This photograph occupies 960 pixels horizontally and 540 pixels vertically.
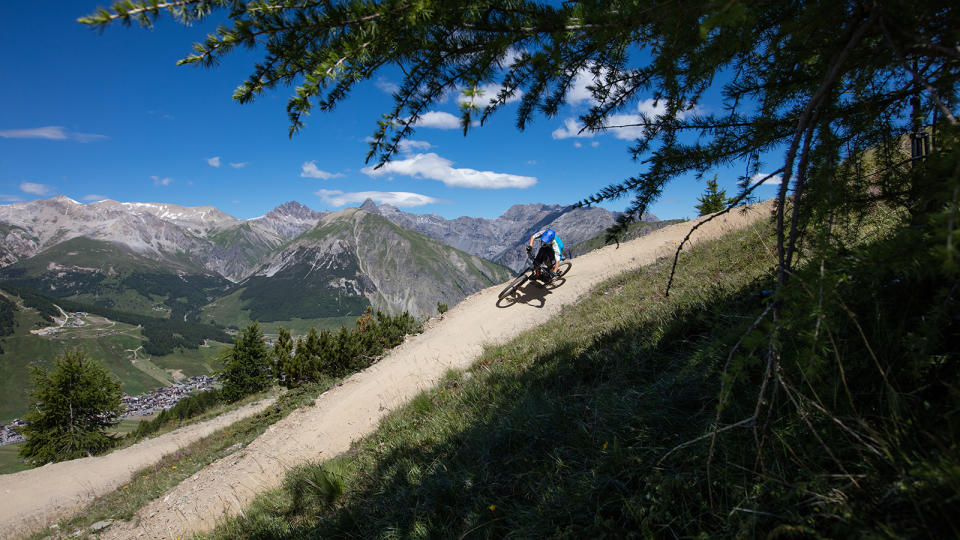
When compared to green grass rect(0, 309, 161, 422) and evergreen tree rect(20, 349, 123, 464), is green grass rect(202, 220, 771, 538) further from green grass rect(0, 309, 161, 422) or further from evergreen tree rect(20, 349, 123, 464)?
green grass rect(0, 309, 161, 422)

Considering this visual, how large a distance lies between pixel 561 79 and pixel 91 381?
42346mm

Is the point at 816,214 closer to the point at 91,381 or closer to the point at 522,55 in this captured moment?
the point at 522,55

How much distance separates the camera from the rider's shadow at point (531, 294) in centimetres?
1581

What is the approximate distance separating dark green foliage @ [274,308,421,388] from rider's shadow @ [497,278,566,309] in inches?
171

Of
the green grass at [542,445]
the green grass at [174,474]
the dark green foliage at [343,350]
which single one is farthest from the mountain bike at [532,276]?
the green grass at [542,445]

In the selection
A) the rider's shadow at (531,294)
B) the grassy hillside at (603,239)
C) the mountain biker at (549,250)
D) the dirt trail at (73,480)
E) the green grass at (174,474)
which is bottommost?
the dirt trail at (73,480)

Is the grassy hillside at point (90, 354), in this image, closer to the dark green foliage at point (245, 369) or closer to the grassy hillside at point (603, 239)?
the dark green foliage at point (245, 369)

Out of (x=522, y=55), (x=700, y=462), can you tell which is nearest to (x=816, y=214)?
(x=700, y=462)

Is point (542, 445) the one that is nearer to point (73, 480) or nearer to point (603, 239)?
point (603, 239)

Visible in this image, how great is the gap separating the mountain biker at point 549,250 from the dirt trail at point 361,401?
1.36 m

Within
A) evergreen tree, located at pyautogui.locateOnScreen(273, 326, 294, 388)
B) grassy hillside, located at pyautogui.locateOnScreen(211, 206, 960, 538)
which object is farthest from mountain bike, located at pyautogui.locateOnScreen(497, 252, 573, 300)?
evergreen tree, located at pyautogui.locateOnScreen(273, 326, 294, 388)

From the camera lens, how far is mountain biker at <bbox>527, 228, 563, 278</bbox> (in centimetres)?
1482

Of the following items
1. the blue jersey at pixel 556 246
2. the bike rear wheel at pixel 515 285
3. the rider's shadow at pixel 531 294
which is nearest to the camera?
the blue jersey at pixel 556 246

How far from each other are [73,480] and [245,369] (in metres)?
15.3
